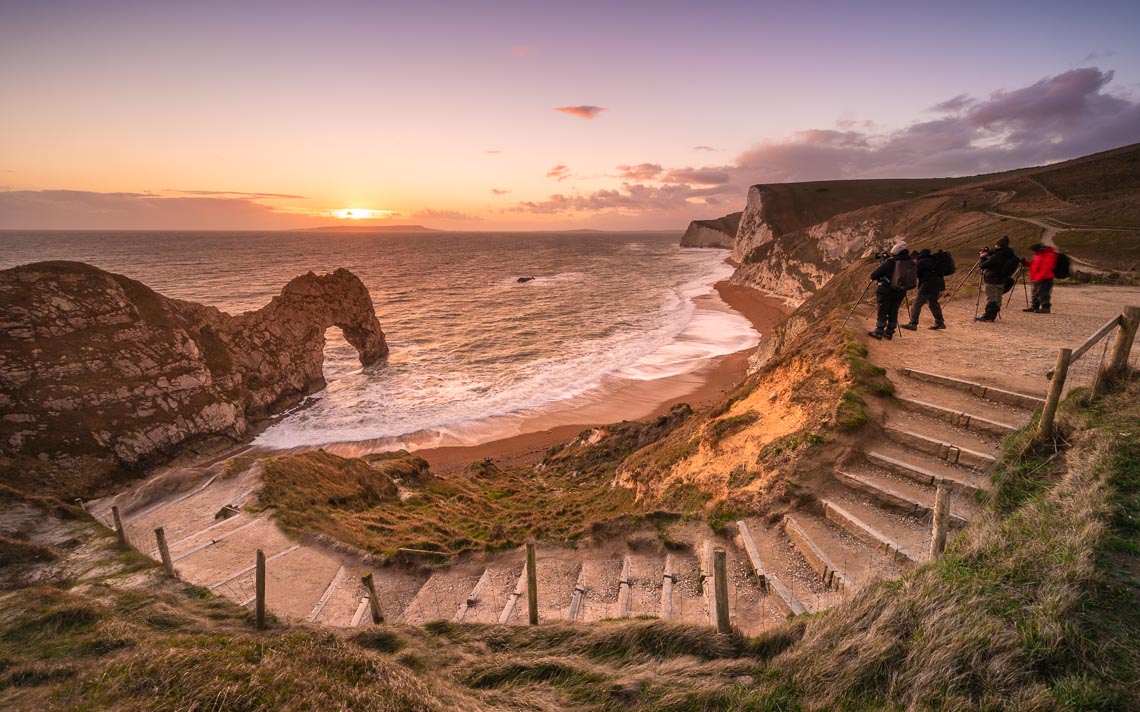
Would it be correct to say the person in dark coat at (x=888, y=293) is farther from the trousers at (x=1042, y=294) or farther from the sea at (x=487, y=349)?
the sea at (x=487, y=349)

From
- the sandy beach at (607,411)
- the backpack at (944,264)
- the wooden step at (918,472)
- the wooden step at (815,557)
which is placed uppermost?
the backpack at (944,264)

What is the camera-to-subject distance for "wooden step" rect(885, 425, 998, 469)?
25.2 ft

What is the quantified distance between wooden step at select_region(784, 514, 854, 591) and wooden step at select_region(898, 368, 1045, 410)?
205 inches

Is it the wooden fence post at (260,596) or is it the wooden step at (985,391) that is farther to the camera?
the wooden step at (985,391)

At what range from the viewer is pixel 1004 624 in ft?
13.6

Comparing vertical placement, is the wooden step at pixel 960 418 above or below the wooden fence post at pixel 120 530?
above

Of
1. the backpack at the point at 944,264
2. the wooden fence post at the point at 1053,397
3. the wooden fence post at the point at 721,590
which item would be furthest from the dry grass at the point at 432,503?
the backpack at the point at 944,264

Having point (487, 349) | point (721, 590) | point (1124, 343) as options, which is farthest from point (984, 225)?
point (721, 590)

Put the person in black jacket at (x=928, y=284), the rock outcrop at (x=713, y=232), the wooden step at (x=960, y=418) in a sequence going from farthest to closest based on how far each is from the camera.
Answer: the rock outcrop at (x=713, y=232) → the person in black jacket at (x=928, y=284) → the wooden step at (x=960, y=418)

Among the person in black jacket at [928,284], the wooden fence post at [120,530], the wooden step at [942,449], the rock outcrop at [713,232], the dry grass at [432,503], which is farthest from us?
the rock outcrop at [713,232]

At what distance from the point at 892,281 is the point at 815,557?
877cm

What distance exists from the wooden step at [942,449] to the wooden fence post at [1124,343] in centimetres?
231

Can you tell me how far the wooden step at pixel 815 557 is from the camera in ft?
21.8

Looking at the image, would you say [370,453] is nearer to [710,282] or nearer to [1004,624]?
[1004,624]
